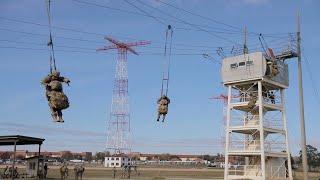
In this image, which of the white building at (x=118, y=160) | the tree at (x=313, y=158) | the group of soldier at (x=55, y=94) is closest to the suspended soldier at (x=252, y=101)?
the group of soldier at (x=55, y=94)

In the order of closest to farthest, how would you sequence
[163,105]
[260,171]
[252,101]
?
1. [163,105]
2. [252,101]
3. [260,171]

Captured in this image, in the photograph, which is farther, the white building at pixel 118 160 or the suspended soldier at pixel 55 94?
the white building at pixel 118 160

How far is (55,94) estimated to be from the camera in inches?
623

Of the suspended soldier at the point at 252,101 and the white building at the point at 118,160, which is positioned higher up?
the suspended soldier at the point at 252,101

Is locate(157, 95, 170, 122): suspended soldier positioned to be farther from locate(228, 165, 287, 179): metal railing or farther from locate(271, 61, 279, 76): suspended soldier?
locate(271, 61, 279, 76): suspended soldier

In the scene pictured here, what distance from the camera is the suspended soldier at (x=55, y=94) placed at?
15.6 m

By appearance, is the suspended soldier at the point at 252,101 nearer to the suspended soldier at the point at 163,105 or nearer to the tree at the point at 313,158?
the suspended soldier at the point at 163,105

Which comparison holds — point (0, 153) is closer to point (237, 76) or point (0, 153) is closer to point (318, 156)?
point (318, 156)

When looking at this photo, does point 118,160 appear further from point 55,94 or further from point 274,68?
point 55,94

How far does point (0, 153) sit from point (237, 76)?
173 metres

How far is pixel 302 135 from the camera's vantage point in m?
36.7

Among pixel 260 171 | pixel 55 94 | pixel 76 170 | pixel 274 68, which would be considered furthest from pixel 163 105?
pixel 76 170

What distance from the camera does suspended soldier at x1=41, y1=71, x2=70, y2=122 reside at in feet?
51.3

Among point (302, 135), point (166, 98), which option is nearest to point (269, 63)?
point (302, 135)
